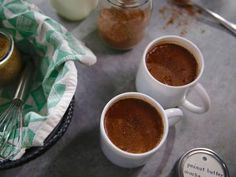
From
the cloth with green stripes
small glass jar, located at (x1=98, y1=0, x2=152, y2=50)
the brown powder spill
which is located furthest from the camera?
the brown powder spill

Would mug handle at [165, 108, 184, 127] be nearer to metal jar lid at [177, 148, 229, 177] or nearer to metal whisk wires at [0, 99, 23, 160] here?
metal jar lid at [177, 148, 229, 177]

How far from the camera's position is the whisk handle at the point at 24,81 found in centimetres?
41

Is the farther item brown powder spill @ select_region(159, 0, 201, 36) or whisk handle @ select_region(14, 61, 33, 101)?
brown powder spill @ select_region(159, 0, 201, 36)

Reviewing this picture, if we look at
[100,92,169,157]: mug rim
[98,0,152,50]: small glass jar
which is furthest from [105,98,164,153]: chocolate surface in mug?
[98,0,152,50]: small glass jar

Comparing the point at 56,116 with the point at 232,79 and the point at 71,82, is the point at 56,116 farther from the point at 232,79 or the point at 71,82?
the point at 232,79

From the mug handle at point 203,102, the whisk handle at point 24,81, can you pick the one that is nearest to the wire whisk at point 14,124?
the whisk handle at point 24,81

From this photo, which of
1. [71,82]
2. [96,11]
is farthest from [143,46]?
[71,82]

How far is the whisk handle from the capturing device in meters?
0.41

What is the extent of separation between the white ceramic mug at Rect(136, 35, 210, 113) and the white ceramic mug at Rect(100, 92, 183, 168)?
0.09ft

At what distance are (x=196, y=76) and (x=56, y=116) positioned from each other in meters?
0.20

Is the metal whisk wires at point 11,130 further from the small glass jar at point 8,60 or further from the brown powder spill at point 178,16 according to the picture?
the brown powder spill at point 178,16

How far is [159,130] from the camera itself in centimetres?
37

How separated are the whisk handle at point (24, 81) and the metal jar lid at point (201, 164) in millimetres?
225

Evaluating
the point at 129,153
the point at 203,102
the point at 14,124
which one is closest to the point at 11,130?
the point at 14,124
